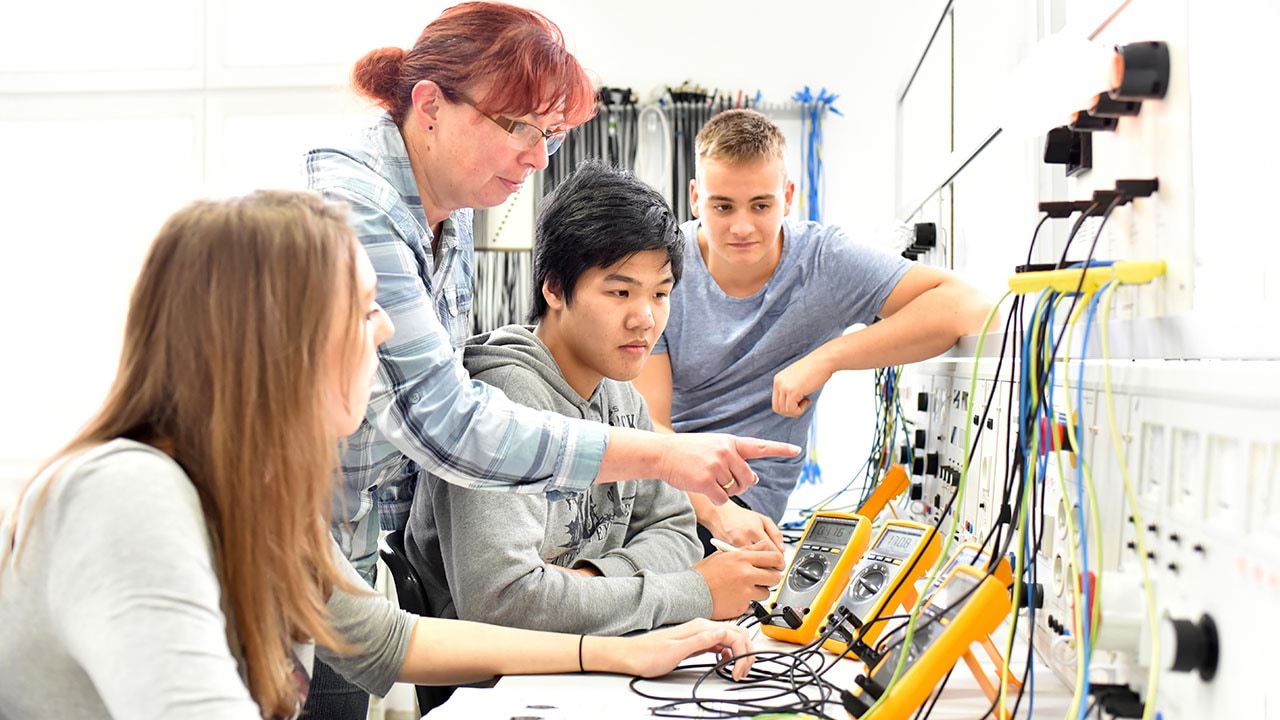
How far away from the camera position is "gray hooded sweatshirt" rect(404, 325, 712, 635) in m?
1.28

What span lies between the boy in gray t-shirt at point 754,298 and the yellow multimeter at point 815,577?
0.59 m

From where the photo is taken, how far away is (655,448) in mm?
1270

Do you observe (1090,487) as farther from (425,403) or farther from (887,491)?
(887,491)

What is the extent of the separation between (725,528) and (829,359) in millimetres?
373

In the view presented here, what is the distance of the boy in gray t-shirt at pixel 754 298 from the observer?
2119 millimetres

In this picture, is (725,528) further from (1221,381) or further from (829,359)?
(1221,381)

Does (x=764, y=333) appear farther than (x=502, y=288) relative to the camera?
No

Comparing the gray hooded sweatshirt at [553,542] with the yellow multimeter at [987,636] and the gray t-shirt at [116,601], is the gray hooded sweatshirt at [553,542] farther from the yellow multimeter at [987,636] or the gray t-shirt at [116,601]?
the gray t-shirt at [116,601]

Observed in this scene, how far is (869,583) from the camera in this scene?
4.39 feet

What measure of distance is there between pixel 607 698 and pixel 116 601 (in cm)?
60

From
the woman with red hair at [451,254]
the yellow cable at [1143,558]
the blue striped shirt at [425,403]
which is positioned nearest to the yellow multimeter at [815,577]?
the woman with red hair at [451,254]

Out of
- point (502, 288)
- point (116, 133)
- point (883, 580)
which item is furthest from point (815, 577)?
point (116, 133)

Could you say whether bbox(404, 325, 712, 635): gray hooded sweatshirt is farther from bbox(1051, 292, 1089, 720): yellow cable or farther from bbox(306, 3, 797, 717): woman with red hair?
bbox(1051, 292, 1089, 720): yellow cable

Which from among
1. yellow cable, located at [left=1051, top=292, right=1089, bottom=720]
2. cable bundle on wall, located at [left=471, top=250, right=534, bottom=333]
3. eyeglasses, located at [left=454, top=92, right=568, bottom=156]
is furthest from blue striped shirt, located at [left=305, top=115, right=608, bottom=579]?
cable bundle on wall, located at [left=471, top=250, right=534, bottom=333]
